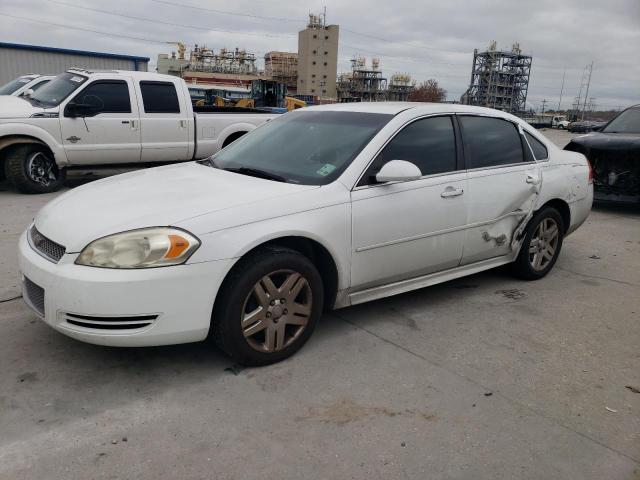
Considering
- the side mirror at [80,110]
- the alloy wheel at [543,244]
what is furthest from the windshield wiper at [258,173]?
the side mirror at [80,110]

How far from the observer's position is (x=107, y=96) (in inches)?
343

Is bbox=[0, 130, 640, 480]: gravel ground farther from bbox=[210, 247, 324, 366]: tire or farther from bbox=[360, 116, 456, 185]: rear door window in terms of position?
bbox=[360, 116, 456, 185]: rear door window

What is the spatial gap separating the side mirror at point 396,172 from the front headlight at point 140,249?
1299 millimetres

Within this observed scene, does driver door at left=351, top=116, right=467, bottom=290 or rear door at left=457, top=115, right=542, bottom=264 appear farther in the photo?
rear door at left=457, top=115, right=542, bottom=264

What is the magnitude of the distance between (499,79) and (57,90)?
102 metres

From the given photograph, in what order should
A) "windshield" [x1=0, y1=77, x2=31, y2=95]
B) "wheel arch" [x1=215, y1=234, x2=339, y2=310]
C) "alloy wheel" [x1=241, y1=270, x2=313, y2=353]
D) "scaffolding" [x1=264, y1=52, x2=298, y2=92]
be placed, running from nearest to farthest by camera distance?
"alloy wheel" [x1=241, y1=270, x2=313, y2=353]
"wheel arch" [x1=215, y1=234, x2=339, y2=310]
"windshield" [x1=0, y1=77, x2=31, y2=95]
"scaffolding" [x1=264, y1=52, x2=298, y2=92]

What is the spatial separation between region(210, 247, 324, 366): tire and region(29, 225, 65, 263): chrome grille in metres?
0.88

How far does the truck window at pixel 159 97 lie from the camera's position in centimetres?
910

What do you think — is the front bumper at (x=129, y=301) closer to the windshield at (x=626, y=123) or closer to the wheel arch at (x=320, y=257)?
the wheel arch at (x=320, y=257)

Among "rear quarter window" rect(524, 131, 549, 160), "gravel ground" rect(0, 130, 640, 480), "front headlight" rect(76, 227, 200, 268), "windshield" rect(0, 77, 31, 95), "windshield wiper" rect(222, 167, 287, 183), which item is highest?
"windshield" rect(0, 77, 31, 95)

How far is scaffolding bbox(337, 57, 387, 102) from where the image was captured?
11844cm

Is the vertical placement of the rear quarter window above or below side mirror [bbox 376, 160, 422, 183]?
above

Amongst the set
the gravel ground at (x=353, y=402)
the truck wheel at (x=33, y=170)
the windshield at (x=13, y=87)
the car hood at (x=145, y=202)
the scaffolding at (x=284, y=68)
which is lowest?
the gravel ground at (x=353, y=402)

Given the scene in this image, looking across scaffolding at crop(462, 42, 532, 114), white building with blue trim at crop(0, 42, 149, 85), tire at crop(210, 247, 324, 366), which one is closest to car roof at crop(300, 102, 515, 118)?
tire at crop(210, 247, 324, 366)
